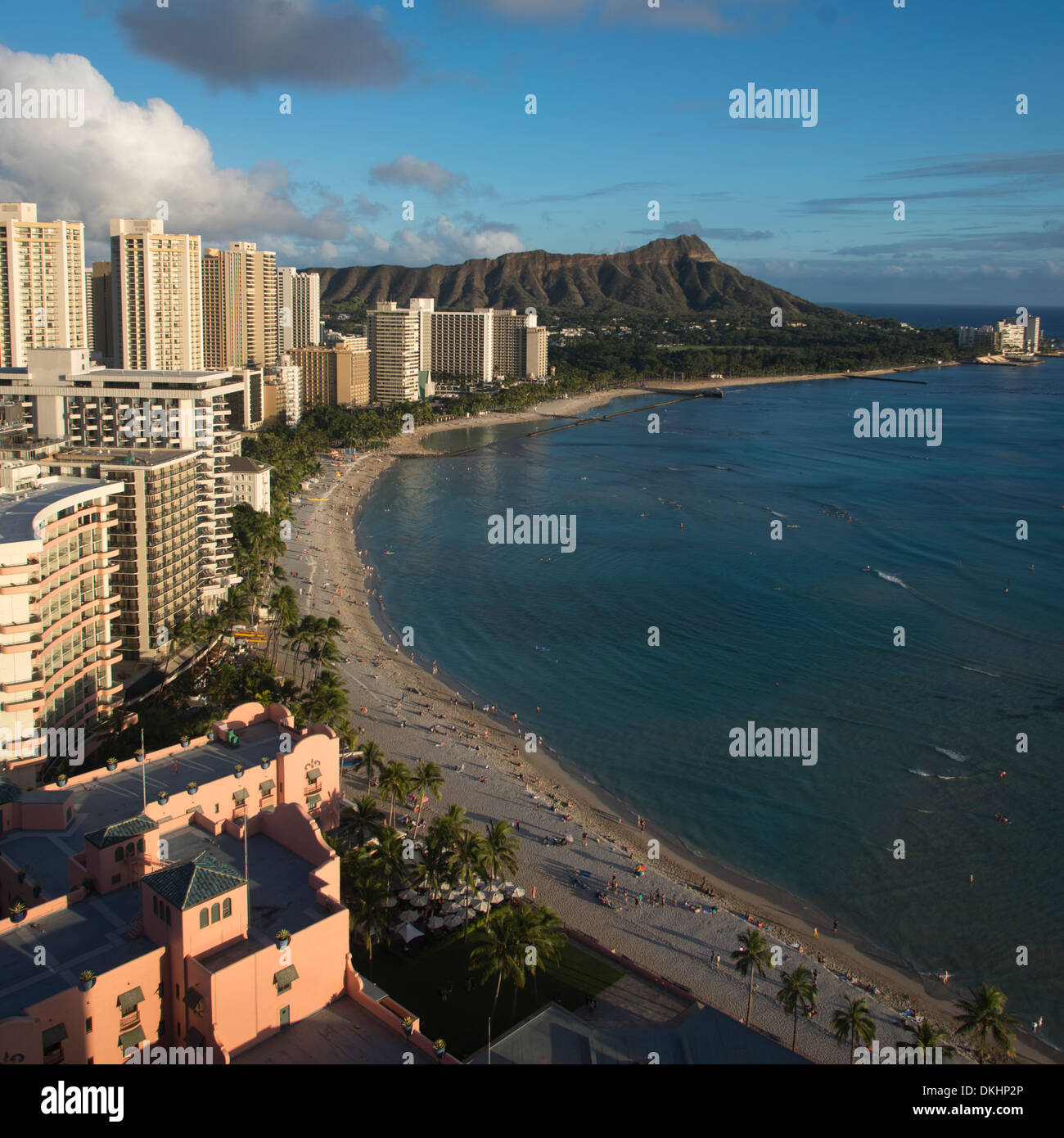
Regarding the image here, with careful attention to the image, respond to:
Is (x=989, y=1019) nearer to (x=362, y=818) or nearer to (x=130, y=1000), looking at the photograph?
(x=362, y=818)

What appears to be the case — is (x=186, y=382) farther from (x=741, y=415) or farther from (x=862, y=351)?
(x=862, y=351)

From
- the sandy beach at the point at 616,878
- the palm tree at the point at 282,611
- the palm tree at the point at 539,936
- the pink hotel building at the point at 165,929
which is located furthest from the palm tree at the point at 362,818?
the palm tree at the point at 282,611

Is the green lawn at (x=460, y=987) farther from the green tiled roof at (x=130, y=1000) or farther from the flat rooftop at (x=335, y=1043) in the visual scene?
the green tiled roof at (x=130, y=1000)

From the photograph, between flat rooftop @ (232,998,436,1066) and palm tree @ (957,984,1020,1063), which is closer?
flat rooftop @ (232,998,436,1066)

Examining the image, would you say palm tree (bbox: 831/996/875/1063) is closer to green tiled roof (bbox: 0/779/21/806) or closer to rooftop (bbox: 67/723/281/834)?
rooftop (bbox: 67/723/281/834)

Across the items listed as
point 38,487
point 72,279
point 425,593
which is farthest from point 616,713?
point 72,279

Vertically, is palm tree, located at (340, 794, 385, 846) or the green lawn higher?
palm tree, located at (340, 794, 385, 846)

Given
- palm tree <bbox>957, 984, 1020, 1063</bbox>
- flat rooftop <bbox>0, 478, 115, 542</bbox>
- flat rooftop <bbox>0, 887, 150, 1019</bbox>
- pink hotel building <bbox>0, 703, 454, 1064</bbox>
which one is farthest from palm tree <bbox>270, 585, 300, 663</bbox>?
palm tree <bbox>957, 984, 1020, 1063</bbox>

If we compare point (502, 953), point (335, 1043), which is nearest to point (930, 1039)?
point (502, 953)
